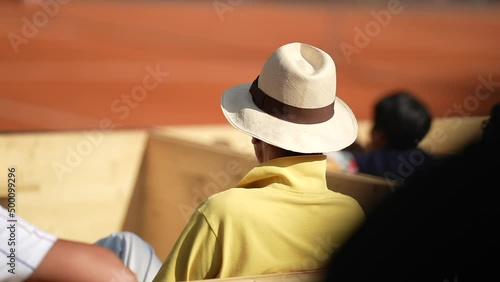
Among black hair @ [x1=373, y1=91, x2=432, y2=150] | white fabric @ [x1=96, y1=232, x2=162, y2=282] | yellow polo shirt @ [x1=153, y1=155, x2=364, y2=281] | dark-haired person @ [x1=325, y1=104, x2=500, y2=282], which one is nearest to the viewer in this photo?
dark-haired person @ [x1=325, y1=104, x2=500, y2=282]

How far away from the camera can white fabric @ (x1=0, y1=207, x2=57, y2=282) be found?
1835mm

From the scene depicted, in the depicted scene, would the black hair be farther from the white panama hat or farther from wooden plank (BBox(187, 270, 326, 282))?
wooden plank (BBox(187, 270, 326, 282))

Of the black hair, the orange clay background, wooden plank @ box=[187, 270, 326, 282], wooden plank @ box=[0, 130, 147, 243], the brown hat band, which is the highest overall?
the brown hat band

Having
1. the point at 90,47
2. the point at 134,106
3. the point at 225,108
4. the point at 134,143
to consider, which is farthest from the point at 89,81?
the point at 225,108

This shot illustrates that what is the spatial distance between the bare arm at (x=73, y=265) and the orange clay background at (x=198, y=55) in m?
9.21

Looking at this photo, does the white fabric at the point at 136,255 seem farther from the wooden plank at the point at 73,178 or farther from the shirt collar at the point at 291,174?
the wooden plank at the point at 73,178

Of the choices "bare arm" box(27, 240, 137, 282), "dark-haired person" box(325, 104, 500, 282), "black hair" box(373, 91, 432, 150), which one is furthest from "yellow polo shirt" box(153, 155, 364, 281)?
"black hair" box(373, 91, 432, 150)

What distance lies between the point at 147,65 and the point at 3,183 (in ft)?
34.8

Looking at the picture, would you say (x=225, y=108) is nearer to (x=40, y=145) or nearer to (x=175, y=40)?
(x=40, y=145)

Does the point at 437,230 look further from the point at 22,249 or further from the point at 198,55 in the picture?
the point at 198,55

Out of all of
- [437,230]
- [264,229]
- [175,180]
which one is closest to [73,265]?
[264,229]

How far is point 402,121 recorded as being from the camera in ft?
15.9

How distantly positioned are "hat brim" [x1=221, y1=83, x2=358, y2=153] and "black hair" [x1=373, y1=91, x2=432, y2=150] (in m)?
1.86

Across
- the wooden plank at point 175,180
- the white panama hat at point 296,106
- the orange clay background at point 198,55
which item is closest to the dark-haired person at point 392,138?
the wooden plank at point 175,180
